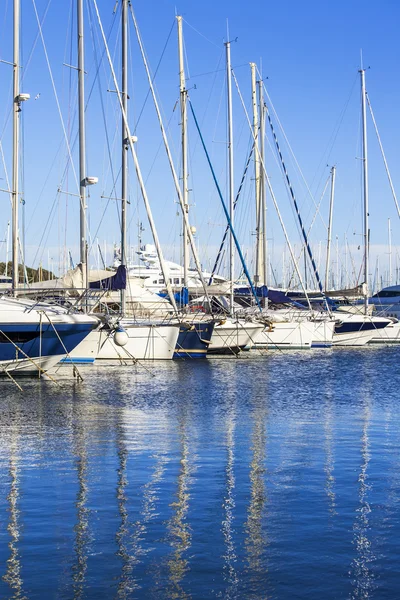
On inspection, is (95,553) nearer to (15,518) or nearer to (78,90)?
(15,518)

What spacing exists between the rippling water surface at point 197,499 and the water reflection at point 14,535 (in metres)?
0.03

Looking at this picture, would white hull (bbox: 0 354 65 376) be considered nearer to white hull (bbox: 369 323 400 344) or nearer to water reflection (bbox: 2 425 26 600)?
water reflection (bbox: 2 425 26 600)

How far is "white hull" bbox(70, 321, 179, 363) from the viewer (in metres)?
40.1

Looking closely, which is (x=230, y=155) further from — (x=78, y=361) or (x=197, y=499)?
(x=197, y=499)

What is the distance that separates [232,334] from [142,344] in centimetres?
711

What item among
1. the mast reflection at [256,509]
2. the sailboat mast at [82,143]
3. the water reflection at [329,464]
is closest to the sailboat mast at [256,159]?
the sailboat mast at [82,143]

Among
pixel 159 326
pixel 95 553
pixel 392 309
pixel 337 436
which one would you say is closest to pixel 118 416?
pixel 337 436

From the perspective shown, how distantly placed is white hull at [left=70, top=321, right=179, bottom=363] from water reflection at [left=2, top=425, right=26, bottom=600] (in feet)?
73.6

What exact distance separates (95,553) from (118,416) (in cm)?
1271

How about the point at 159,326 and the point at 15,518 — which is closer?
the point at 15,518

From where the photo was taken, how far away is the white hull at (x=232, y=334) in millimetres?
46094

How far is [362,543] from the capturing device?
1168 cm

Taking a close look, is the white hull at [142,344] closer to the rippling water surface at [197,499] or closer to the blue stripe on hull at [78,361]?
the blue stripe on hull at [78,361]

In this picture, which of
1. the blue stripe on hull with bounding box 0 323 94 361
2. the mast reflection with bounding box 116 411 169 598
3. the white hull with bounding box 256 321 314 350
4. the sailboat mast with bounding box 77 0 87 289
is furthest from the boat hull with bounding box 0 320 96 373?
the white hull with bounding box 256 321 314 350
